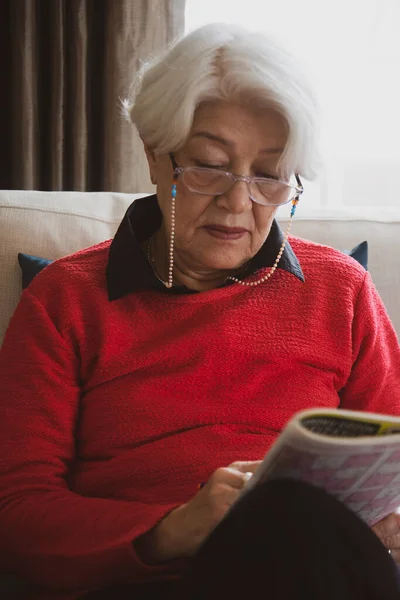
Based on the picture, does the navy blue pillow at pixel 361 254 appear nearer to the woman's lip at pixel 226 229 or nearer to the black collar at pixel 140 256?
the black collar at pixel 140 256

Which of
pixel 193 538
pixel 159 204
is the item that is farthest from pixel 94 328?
pixel 193 538

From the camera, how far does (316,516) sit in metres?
0.77

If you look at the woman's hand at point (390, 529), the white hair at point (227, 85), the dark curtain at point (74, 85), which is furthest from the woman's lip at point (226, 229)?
the dark curtain at point (74, 85)

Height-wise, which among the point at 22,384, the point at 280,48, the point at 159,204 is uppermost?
the point at 280,48

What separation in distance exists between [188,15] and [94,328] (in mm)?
1544

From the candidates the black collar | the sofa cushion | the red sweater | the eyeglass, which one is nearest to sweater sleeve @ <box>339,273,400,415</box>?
the red sweater

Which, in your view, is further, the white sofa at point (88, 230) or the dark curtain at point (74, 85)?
the dark curtain at point (74, 85)

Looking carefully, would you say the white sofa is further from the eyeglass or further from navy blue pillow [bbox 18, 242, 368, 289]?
the eyeglass

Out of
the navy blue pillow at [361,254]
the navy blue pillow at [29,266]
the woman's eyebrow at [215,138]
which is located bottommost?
the navy blue pillow at [29,266]

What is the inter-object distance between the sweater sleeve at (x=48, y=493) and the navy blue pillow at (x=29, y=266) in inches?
6.2

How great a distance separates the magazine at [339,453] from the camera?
0.72m

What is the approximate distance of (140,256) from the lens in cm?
131

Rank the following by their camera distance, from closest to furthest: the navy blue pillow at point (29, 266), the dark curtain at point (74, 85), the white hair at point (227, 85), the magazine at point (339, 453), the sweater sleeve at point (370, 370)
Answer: the magazine at point (339, 453), the white hair at point (227, 85), the sweater sleeve at point (370, 370), the navy blue pillow at point (29, 266), the dark curtain at point (74, 85)

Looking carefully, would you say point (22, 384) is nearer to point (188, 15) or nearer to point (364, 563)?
point (364, 563)
